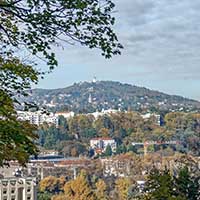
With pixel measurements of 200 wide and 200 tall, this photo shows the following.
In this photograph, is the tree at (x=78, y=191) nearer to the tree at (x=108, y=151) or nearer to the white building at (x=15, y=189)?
the white building at (x=15, y=189)

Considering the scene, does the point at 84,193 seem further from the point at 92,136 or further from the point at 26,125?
the point at 92,136

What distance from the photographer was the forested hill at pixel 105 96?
153 metres

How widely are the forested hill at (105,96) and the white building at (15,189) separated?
126549 millimetres

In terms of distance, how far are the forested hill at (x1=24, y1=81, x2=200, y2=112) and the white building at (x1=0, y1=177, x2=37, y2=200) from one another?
12655 centimetres

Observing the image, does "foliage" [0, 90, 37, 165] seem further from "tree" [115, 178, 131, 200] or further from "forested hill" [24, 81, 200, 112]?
"forested hill" [24, 81, 200, 112]

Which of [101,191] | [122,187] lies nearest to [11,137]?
[101,191]

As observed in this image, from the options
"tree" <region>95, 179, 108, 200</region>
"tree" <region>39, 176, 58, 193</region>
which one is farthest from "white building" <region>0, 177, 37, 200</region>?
"tree" <region>39, 176, 58, 193</region>

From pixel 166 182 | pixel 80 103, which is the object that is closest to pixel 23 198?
pixel 166 182

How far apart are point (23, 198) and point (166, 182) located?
8.07 metres

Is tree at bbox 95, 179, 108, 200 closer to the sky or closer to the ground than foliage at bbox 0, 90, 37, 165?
closer to the ground

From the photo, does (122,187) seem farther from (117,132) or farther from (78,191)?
(117,132)

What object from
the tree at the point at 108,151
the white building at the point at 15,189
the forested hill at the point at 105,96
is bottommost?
the white building at the point at 15,189

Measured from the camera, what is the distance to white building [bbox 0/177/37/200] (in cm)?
1684

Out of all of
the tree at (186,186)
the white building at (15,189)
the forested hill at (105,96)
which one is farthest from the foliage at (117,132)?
the forested hill at (105,96)
